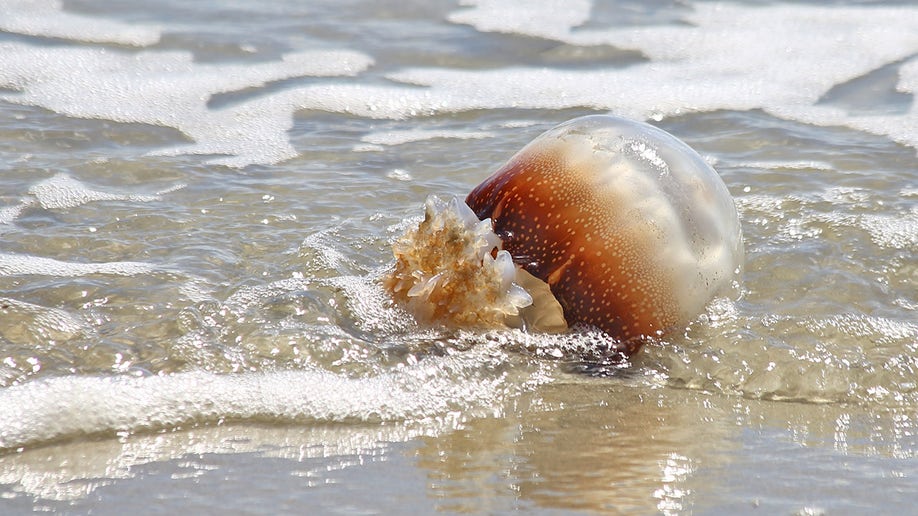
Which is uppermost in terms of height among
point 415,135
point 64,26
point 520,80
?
point 64,26

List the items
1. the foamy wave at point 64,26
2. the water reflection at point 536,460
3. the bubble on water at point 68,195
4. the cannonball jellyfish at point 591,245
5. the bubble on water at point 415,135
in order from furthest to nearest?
the foamy wave at point 64,26 < the bubble on water at point 415,135 < the bubble on water at point 68,195 < the cannonball jellyfish at point 591,245 < the water reflection at point 536,460

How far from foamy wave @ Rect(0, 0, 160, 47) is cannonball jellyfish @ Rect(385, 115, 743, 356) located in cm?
463

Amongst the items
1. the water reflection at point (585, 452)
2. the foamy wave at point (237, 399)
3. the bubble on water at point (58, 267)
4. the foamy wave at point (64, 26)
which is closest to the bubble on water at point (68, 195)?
the bubble on water at point (58, 267)

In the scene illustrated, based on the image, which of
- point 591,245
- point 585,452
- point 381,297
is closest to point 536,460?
point 585,452

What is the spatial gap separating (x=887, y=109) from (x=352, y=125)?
3101 millimetres

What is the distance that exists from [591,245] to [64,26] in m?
5.40

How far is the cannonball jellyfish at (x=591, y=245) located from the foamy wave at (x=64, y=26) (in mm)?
4631

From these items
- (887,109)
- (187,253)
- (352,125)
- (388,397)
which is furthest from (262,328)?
(887,109)

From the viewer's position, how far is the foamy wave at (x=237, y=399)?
8.10 feet

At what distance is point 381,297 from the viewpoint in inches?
126

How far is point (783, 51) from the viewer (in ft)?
23.9

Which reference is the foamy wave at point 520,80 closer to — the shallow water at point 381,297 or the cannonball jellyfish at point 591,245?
the shallow water at point 381,297

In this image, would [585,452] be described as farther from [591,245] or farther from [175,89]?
[175,89]

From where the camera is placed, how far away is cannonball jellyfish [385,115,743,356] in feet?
9.34
